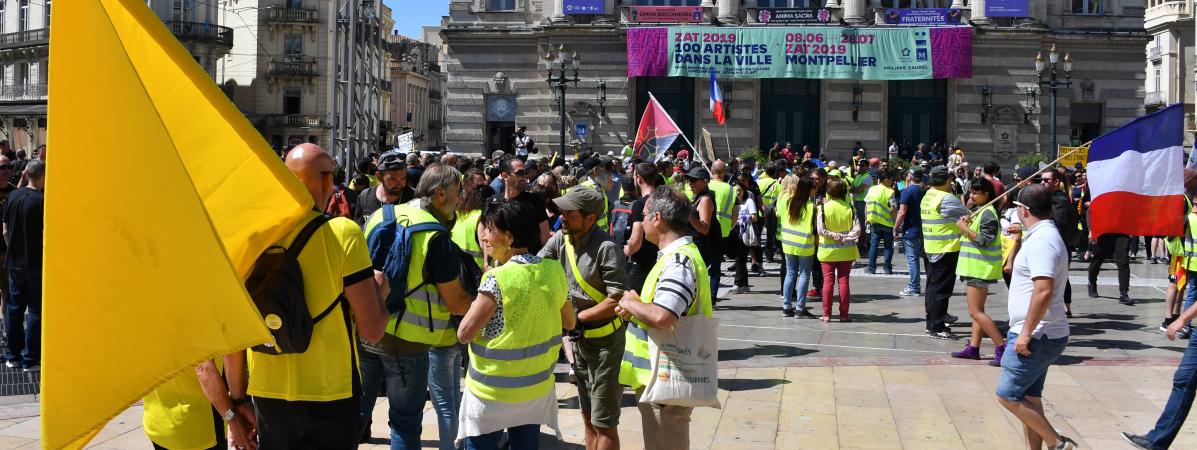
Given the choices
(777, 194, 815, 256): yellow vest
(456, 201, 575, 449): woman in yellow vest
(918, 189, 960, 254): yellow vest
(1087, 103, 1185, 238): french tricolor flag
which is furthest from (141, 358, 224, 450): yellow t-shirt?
(777, 194, 815, 256): yellow vest

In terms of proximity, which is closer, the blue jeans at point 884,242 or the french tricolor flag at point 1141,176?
the french tricolor flag at point 1141,176

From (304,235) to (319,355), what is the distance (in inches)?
18.9

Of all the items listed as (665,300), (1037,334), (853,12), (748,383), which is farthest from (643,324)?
Result: (853,12)

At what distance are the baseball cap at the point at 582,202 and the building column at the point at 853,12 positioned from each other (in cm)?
3423

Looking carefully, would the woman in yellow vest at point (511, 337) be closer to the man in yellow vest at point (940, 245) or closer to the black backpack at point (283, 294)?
the black backpack at point (283, 294)

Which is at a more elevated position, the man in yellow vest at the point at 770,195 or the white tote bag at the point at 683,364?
the man in yellow vest at the point at 770,195

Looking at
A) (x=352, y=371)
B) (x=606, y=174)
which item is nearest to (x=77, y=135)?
(x=352, y=371)

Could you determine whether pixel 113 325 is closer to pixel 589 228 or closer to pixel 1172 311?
pixel 589 228

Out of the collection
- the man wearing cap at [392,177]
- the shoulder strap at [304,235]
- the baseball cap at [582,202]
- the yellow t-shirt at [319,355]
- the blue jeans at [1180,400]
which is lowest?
the blue jeans at [1180,400]

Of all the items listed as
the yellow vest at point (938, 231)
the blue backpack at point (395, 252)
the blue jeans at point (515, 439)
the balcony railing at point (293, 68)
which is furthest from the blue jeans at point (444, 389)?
the balcony railing at point (293, 68)

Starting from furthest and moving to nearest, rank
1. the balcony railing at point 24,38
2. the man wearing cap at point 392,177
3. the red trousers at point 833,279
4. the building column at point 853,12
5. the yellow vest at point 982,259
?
the balcony railing at point 24,38 < the building column at point 853,12 < the red trousers at point 833,279 < the yellow vest at point 982,259 < the man wearing cap at point 392,177

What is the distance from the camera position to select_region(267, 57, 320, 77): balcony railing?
62.3m

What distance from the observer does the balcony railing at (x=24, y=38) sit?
186 feet

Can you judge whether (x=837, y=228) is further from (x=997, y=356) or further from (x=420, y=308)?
(x=420, y=308)
